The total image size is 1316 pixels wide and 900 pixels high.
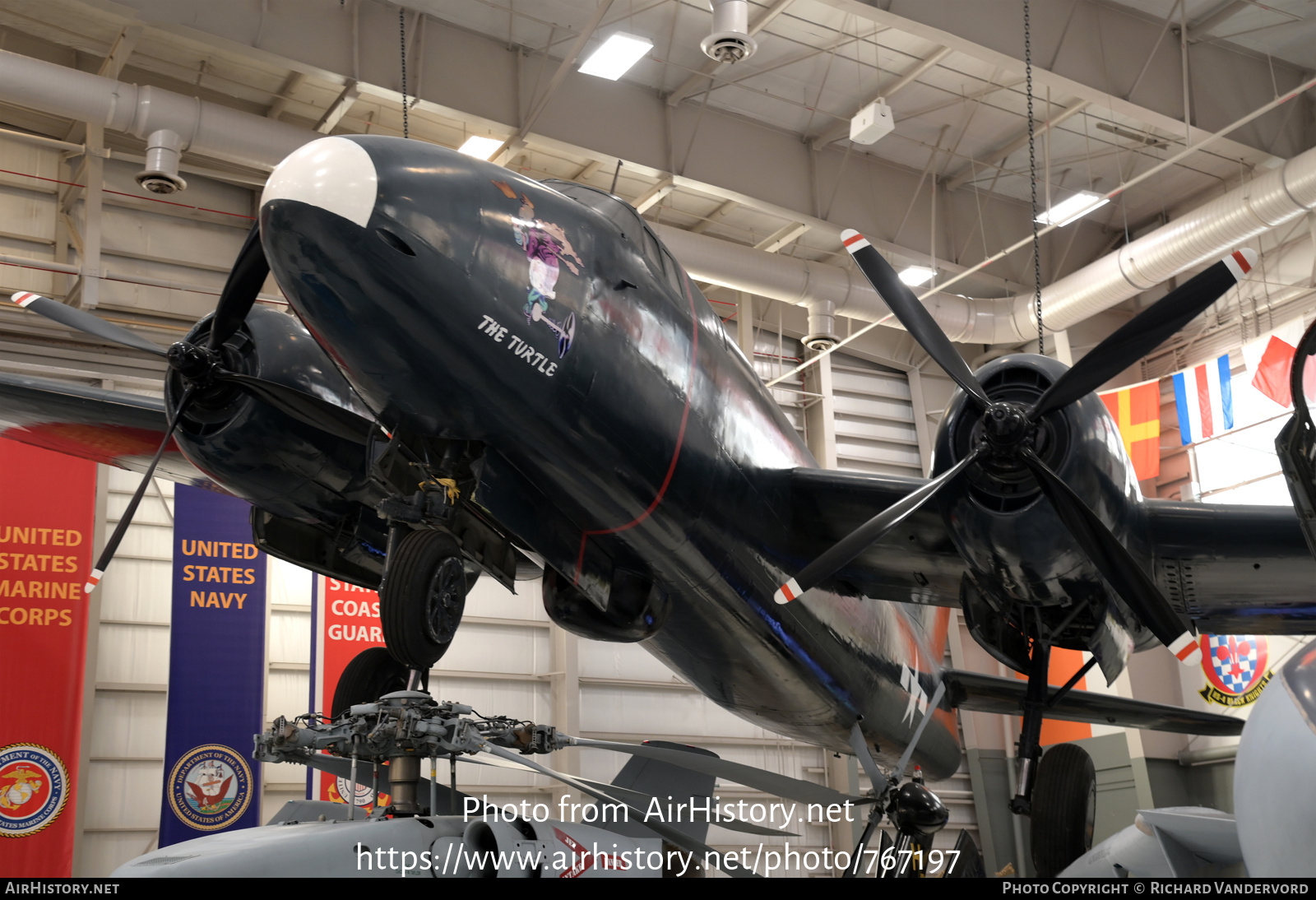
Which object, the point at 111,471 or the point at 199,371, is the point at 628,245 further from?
the point at 111,471

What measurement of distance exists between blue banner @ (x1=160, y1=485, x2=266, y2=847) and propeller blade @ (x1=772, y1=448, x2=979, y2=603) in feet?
37.9

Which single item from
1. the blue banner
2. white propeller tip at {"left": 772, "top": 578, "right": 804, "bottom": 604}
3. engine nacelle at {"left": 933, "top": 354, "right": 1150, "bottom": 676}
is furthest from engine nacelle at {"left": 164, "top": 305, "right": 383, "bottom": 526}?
the blue banner

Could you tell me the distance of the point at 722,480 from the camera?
8133 millimetres

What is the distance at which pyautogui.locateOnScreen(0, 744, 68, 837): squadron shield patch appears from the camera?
1588cm

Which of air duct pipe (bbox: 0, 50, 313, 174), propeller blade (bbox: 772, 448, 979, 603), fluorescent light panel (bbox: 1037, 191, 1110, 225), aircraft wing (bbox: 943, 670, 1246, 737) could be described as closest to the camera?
propeller blade (bbox: 772, 448, 979, 603)

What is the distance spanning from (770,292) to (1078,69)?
7623mm

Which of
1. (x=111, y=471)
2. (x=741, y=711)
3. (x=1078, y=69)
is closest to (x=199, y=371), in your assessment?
(x=741, y=711)

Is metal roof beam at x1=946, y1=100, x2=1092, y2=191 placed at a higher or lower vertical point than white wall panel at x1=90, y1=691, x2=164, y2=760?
higher

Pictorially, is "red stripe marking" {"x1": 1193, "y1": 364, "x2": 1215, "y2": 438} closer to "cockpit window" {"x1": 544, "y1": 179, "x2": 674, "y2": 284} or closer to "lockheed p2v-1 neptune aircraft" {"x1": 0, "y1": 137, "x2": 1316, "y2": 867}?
"lockheed p2v-1 neptune aircraft" {"x1": 0, "y1": 137, "x2": 1316, "y2": 867}

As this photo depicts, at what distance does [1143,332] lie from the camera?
7.85 metres

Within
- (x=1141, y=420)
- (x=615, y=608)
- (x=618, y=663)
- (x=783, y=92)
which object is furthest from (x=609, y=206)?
(x=1141, y=420)

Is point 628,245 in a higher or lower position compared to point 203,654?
higher

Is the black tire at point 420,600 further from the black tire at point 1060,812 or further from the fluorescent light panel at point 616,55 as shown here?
the fluorescent light panel at point 616,55

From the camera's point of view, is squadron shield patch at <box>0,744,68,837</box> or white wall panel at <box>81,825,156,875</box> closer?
squadron shield patch at <box>0,744,68,837</box>
